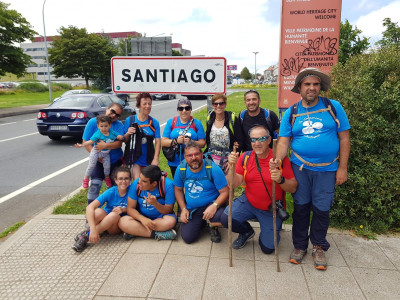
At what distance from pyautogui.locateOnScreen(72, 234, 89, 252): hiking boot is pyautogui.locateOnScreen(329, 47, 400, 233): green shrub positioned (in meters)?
3.01

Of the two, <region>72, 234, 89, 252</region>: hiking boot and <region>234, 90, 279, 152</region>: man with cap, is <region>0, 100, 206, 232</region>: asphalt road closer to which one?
<region>72, 234, 89, 252</region>: hiking boot

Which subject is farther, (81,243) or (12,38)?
(12,38)

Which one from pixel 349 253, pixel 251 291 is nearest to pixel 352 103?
pixel 349 253

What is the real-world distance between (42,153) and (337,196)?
768 centimetres

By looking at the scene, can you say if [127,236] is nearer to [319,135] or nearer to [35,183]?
[319,135]

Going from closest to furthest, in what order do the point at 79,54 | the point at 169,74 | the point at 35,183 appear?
the point at 169,74, the point at 35,183, the point at 79,54

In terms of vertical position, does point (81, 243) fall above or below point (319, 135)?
below

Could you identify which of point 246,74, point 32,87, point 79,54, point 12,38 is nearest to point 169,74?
point 12,38

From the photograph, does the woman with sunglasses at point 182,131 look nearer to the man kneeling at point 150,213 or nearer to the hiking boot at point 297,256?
the man kneeling at point 150,213

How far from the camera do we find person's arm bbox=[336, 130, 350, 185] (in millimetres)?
3008

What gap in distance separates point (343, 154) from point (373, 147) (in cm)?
102

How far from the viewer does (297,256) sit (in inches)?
127

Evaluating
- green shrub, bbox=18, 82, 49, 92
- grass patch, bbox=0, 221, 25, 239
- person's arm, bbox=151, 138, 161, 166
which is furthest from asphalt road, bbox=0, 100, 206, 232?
green shrub, bbox=18, 82, 49, 92

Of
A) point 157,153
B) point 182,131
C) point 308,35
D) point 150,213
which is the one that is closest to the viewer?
point 150,213
